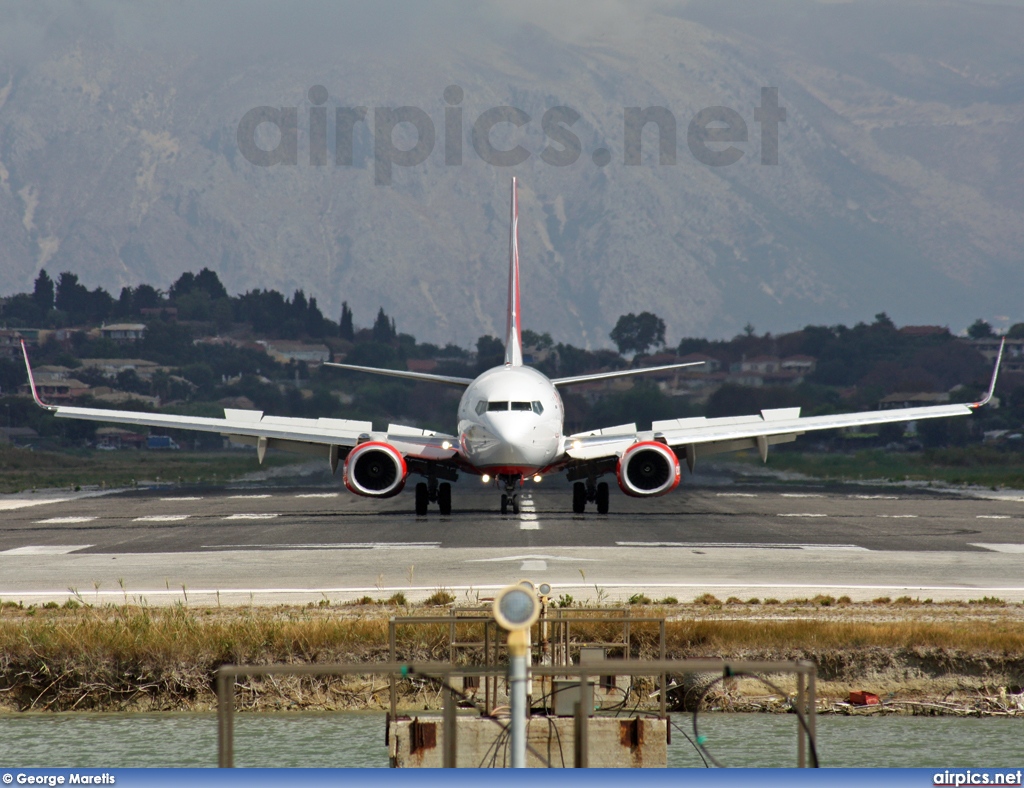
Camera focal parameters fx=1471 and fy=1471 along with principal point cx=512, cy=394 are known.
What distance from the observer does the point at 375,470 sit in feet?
140

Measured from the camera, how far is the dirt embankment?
16906 mm

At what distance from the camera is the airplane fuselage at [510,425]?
4088 cm

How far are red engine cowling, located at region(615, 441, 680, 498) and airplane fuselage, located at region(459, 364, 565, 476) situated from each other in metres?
2.17

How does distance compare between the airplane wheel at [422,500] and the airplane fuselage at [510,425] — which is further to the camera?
the airplane wheel at [422,500]

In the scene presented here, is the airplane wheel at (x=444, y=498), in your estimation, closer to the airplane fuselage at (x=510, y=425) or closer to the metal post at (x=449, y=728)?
the airplane fuselage at (x=510, y=425)

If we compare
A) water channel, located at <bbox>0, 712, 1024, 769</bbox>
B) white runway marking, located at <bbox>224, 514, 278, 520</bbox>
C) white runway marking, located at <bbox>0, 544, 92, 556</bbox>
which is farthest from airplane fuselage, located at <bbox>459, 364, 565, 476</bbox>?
water channel, located at <bbox>0, 712, 1024, 769</bbox>

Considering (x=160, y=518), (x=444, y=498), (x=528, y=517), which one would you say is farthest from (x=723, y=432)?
(x=160, y=518)

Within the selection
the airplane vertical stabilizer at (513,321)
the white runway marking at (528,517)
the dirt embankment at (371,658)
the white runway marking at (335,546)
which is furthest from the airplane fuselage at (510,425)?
the dirt embankment at (371,658)

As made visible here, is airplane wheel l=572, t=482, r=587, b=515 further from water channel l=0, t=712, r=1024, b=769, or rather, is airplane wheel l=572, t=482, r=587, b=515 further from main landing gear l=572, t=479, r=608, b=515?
water channel l=0, t=712, r=1024, b=769

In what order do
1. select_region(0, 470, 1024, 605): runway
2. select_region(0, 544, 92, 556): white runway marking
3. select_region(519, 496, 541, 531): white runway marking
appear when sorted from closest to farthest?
select_region(0, 470, 1024, 605): runway
select_region(0, 544, 92, 556): white runway marking
select_region(519, 496, 541, 531): white runway marking

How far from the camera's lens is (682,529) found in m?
40.2

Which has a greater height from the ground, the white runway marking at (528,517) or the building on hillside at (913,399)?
the building on hillside at (913,399)

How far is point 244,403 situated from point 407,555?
140m

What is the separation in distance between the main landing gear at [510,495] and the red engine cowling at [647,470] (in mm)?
3299
